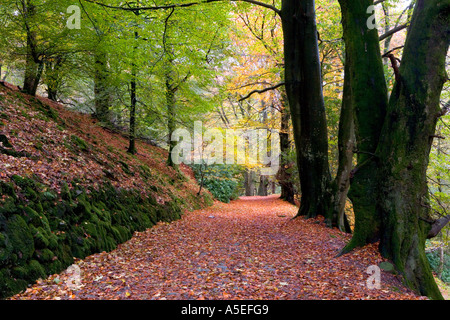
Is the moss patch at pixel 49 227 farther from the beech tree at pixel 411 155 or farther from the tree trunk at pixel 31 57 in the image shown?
the beech tree at pixel 411 155

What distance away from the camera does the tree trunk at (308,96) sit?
720cm

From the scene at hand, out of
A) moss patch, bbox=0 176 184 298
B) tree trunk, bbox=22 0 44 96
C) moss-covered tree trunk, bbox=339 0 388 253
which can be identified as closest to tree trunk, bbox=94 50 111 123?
tree trunk, bbox=22 0 44 96

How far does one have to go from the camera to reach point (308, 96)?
7.38 m

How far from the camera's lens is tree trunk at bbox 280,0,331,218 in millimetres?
7203

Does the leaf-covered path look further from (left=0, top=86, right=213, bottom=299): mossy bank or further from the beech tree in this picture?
the beech tree

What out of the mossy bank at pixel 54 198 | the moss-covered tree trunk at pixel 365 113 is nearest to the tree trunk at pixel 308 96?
the moss-covered tree trunk at pixel 365 113

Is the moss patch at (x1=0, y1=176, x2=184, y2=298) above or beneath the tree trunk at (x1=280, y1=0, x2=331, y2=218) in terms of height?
beneath

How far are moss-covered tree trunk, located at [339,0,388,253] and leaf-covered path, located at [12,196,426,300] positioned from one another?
43 centimetres

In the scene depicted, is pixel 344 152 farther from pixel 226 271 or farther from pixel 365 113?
pixel 226 271

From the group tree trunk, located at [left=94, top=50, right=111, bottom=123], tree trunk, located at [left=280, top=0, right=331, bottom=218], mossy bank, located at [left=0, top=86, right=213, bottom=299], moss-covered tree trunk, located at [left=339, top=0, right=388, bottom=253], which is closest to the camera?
mossy bank, located at [left=0, top=86, right=213, bottom=299]

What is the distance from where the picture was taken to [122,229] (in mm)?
5402

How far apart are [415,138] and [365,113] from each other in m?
0.89

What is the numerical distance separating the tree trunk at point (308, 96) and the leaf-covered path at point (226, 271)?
1.69m

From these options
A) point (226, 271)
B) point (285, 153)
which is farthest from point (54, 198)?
point (285, 153)
